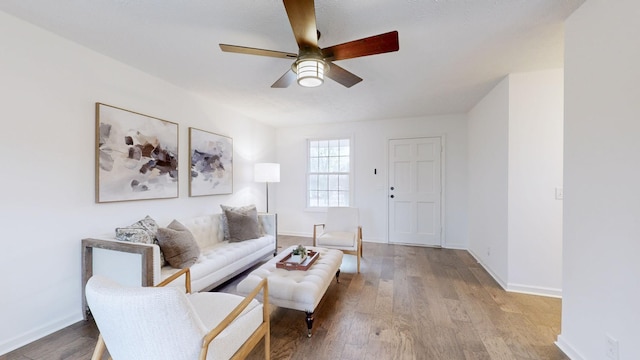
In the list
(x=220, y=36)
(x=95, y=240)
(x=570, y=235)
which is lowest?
(x=95, y=240)

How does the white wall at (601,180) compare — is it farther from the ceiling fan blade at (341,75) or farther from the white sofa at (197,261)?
the white sofa at (197,261)

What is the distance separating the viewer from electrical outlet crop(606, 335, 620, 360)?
138 centimetres

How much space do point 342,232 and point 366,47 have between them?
2752 millimetres

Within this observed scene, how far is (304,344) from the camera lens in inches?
73.0

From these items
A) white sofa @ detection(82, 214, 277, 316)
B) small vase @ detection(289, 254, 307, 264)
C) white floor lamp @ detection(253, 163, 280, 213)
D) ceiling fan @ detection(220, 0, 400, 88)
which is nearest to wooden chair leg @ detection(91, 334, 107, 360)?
white sofa @ detection(82, 214, 277, 316)

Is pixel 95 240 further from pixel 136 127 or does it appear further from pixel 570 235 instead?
pixel 570 235

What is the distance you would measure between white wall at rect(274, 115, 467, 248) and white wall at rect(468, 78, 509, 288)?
297 mm

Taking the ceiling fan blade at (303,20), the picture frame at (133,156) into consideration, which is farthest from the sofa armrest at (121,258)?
the ceiling fan blade at (303,20)

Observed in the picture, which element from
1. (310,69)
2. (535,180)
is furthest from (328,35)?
(535,180)

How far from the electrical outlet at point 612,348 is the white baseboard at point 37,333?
3.90 metres

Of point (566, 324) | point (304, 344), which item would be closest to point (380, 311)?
point (304, 344)

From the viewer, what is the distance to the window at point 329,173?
16.8 ft

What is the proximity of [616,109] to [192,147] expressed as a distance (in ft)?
12.9

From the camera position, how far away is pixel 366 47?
1608mm
